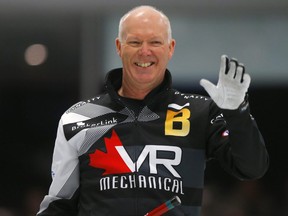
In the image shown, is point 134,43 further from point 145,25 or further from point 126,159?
point 126,159

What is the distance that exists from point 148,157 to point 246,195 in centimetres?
327

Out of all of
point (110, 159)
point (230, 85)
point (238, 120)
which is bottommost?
point (110, 159)

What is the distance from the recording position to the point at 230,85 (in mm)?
2359

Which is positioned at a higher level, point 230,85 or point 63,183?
point 230,85

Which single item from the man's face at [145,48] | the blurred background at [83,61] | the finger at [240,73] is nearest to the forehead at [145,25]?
the man's face at [145,48]

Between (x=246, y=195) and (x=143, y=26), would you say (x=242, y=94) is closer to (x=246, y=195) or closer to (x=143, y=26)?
(x=143, y=26)

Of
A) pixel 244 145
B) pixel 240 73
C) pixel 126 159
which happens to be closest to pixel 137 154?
pixel 126 159

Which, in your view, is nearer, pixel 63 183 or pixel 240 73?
pixel 240 73

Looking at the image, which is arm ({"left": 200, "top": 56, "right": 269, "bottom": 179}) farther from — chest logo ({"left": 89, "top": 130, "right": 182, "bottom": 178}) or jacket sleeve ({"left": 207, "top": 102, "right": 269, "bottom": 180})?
chest logo ({"left": 89, "top": 130, "right": 182, "bottom": 178})

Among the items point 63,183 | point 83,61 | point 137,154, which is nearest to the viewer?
point 137,154

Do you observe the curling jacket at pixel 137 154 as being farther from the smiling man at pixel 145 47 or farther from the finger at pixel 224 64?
the finger at pixel 224 64

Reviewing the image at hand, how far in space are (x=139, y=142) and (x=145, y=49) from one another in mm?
311

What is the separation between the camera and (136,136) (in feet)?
8.89

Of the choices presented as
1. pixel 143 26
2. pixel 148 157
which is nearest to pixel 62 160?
pixel 148 157
